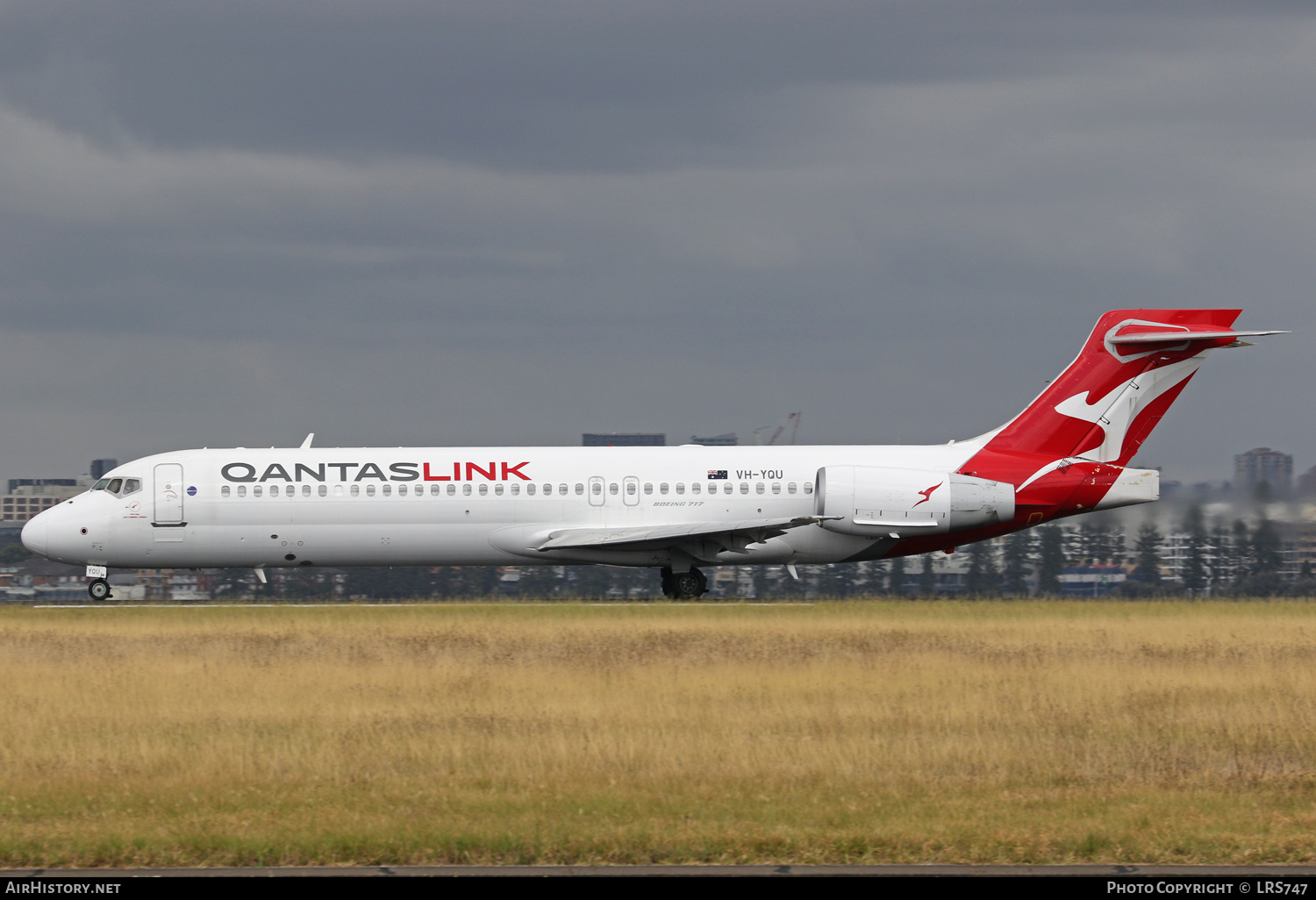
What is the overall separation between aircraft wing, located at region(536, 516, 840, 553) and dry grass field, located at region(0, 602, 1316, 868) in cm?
809

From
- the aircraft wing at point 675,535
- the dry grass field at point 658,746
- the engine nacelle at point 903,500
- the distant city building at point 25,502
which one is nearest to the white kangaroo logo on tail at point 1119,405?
the engine nacelle at point 903,500

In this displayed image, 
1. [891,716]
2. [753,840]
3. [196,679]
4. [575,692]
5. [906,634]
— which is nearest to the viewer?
[753,840]

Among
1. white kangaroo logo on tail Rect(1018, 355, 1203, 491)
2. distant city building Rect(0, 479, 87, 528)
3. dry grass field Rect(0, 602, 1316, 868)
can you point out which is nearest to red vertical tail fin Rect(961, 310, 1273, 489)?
white kangaroo logo on tail Rect(1018, 355, 1203, 491)

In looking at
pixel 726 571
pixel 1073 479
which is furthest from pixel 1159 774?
pixel 726 571

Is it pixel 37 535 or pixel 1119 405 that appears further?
pixel 37 535

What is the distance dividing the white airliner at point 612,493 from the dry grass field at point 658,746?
9660 millimetres

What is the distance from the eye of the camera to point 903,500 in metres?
39.8

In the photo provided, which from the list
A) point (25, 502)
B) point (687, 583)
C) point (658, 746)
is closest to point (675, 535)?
point (687, 583)

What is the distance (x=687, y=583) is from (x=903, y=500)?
611 cm

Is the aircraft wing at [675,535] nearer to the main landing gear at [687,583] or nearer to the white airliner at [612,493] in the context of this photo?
the white airliner at [612,493]

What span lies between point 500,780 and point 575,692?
6202 millimetres

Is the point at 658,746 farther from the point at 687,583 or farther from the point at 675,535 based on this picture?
the point at 687,583
